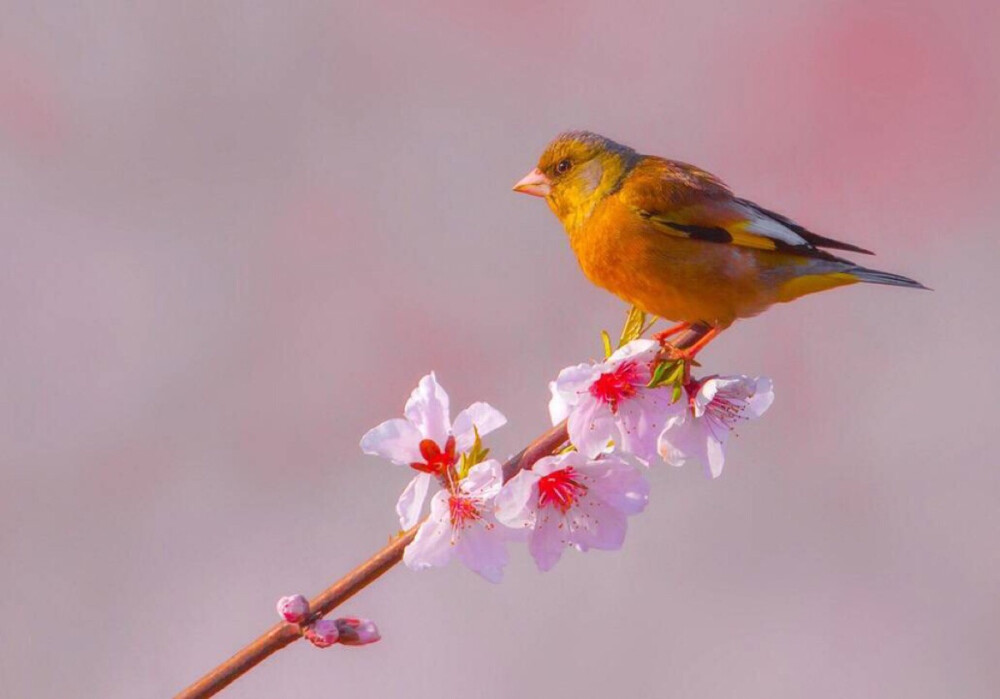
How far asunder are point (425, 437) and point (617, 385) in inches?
5.4

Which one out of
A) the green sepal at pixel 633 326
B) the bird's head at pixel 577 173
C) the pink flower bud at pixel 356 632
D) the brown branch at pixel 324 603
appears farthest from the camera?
the bird's head at pixel 577 173

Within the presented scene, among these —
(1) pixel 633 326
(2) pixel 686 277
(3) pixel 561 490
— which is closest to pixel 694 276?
(2) pixel 686 277

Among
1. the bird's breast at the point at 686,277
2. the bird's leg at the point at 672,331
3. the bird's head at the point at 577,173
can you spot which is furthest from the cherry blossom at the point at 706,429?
the bird's head at the point at 577,173

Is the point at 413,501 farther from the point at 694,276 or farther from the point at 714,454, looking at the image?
the point at 694,276

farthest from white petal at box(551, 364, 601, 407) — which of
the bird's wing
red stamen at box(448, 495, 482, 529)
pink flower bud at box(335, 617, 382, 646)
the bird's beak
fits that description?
the bird's beak

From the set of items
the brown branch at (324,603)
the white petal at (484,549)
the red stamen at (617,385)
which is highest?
the red stamen at (617,385)

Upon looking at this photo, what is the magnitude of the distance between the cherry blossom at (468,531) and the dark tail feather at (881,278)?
1.28 feet

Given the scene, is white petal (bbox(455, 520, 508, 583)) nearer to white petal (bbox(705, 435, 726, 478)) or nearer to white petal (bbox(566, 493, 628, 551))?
white petal (bbox(566, 493, 628, 551))

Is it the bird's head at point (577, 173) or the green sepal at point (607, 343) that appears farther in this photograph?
the bird's head at point (577, 173)

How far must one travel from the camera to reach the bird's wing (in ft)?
3.35

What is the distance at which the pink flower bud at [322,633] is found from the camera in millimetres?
628

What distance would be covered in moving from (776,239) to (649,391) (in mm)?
292

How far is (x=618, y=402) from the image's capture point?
776 mm

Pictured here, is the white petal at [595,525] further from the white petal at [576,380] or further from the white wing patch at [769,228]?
the white wing patch at [769,228]
